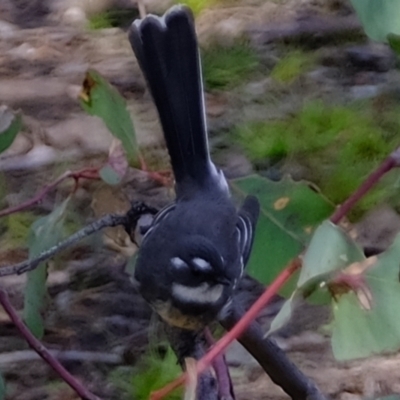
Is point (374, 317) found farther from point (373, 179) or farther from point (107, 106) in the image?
point (107, 106)

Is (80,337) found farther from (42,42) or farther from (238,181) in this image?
(42,42)

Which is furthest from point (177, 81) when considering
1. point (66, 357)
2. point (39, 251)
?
point (66, 357)

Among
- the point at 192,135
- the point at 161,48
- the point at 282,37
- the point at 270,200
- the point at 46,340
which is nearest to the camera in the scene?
the point at 270,200

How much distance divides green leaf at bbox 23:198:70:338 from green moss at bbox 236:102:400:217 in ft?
3.08

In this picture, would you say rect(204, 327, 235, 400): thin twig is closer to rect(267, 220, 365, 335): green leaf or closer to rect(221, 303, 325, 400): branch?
rect(221, 303, 325, 400): branch

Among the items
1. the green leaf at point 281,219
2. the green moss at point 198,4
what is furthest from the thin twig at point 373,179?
the green moss at point 198,4

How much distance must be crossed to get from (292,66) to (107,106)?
1435 millimetres

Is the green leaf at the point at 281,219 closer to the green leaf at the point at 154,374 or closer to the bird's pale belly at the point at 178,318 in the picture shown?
the bird's pale belly at the point at 178,318

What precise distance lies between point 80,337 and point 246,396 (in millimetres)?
343

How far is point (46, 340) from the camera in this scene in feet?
5.03

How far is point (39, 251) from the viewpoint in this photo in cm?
85

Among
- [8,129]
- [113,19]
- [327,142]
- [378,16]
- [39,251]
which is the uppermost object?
[378,16]

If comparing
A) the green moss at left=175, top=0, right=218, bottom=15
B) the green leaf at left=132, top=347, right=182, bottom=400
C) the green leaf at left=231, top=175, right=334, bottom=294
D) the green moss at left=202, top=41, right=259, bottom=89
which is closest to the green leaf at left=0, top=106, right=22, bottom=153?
the green leaf at left=231, top=175, right=334, bottom=294

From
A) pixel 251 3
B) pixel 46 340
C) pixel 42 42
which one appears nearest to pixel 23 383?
pixel 46 340
